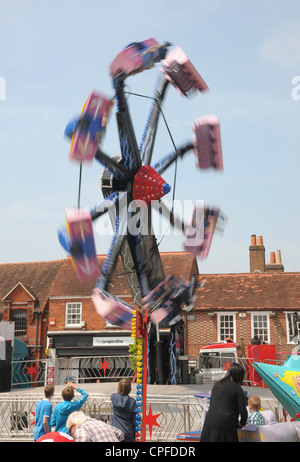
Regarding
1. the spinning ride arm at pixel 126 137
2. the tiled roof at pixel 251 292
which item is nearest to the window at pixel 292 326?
the tiled roof at pixel 251 292

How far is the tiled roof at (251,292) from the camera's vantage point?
27516 mm

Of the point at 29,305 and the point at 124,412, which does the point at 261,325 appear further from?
the point at 124,412

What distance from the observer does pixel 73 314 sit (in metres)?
29.1

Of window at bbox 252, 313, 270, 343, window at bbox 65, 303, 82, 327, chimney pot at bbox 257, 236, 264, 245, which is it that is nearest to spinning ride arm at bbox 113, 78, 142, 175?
window at bbox 252, 313, 270, 343

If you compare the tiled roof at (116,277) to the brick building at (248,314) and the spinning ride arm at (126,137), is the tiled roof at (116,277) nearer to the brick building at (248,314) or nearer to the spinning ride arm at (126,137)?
the brick building at (248,314)

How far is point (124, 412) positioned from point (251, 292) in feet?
74.9

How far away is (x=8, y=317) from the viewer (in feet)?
99.9

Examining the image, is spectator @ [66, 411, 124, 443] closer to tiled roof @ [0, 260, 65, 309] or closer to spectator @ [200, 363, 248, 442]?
spectator @ [200, 363, 248, 442]

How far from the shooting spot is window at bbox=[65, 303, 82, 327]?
28953 mm

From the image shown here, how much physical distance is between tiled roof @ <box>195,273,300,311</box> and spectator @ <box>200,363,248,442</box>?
74.5ft

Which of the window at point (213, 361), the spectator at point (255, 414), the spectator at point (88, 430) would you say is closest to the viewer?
the spectator at point (88, 430)

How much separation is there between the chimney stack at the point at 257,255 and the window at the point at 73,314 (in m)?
10.8
